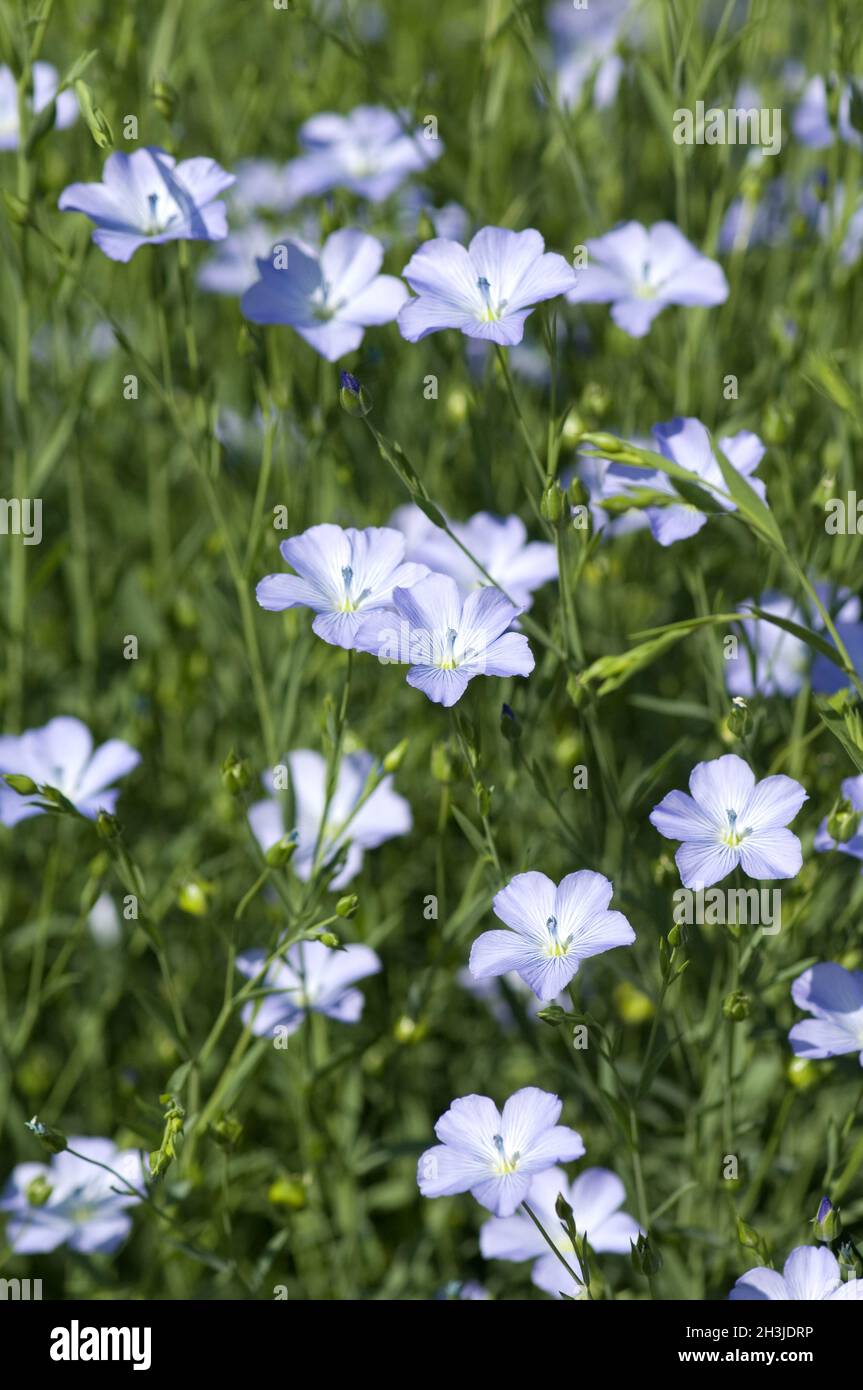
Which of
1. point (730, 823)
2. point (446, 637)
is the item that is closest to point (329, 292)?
point (446, 637)

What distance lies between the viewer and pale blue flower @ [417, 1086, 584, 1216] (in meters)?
1.27

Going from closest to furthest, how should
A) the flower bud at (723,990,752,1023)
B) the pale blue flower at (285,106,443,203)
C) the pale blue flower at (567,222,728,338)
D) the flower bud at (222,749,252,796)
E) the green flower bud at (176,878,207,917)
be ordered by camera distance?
the flower bud at (723,990,752,1023) < the flower bud at (222,749,252,796) < the green flower bud at (176,878,207,917) < the pale blue flower at (567,222,728,338) < the pale blue flower at (285,106,443,203)

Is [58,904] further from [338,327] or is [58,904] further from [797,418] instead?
[797,418]

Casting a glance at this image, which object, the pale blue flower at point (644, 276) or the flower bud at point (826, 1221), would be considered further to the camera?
the pale blue flower at point (644, 276)

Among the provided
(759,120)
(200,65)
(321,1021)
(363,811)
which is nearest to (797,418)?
(759,120)

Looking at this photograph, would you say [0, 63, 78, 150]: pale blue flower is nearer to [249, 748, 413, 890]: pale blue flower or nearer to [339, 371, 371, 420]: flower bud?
[339, 371, 371, 420]: flower bud

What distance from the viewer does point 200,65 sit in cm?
233

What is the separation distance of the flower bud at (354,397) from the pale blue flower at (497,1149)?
668 millimetres

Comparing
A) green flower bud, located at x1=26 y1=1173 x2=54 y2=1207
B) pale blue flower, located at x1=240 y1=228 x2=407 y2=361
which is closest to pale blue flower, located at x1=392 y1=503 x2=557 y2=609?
pale blue flower, located at x1=240 y1=228 x2=407 y2=361

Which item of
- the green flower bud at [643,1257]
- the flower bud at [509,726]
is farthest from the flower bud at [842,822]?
the green flower bud at [643,1257]

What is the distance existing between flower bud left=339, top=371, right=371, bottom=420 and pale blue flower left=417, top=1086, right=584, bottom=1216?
67 centimetres

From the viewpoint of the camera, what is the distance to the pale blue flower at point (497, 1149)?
4.16 feet

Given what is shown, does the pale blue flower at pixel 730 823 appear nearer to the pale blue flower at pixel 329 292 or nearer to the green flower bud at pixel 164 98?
the pale blue flower at pixel 329 292

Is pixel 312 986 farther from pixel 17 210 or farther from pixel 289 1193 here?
pixel 17 210
